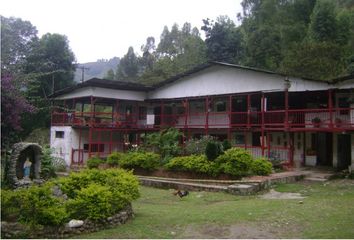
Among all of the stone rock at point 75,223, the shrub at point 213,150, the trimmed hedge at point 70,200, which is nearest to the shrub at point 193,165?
the shrub at point 213,150

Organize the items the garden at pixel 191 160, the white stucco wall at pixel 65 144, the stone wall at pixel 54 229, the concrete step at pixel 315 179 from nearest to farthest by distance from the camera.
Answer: the stone wall at pixel 54 229 < the garden at pixel 191 160 < the concrete step at pixel 315 179 < the white stucco wall at pixel 65 144

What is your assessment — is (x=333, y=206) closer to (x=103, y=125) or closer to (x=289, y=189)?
(x=289, y=189)

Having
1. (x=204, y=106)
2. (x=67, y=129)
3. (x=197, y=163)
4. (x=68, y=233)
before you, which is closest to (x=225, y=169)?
(x=197, y=163)

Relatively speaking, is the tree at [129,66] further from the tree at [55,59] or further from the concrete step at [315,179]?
the concrete step at [315,179]

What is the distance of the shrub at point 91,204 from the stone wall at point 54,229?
0.19 meters

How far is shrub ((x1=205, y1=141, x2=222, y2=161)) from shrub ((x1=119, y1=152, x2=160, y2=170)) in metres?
3.81

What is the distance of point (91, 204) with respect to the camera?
10.9 m

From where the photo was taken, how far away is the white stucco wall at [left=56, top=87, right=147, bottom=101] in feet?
108

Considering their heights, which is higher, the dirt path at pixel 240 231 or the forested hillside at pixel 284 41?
the forested hillside at pixel 284 41

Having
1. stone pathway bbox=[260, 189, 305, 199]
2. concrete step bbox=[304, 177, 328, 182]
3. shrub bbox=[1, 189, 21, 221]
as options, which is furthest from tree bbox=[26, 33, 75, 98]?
shrub bbox=[1, 189, 21, 221]

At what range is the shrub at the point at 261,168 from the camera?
824 inches

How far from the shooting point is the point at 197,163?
71.1 feet

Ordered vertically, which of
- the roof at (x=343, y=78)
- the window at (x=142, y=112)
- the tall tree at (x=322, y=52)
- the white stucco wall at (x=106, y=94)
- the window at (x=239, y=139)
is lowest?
the window at (x=239, y=139)

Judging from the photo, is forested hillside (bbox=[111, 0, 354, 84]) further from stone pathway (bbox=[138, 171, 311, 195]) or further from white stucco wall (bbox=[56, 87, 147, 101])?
white stucco wall (bbox=[56, 87, 147, 101])
